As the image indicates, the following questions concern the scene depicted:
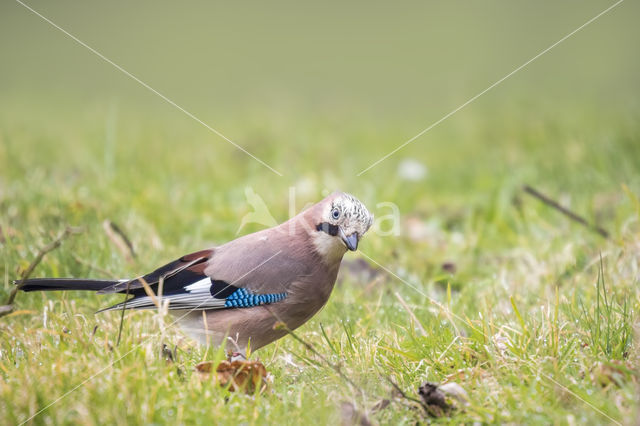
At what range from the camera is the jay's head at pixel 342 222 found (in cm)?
345

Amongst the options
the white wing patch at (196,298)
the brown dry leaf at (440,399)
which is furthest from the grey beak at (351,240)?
the brown dry leaf at (440,399)

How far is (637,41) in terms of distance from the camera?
10992 millimetres

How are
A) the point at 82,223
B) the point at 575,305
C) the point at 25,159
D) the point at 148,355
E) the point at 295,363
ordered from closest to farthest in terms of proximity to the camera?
1. the point at 148,355
2. the point at 295,363
3. the point at 575,305
4. the point at 82,223
5. the point at 25,159

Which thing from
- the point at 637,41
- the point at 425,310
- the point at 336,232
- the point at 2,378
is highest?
the point at 637,41

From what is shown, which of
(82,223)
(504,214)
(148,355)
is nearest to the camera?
(148,355)

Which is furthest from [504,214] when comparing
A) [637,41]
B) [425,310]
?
[637,41]

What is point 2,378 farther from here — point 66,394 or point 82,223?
point 82,223

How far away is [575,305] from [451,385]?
1.17m

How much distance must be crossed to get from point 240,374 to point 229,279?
767 millimetres

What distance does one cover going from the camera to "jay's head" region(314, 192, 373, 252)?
11.3 ft

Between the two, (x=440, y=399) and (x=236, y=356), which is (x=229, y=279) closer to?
(x=236, y=356)

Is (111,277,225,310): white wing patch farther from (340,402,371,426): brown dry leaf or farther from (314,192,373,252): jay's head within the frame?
(340,402,371,426): brown dry leaf

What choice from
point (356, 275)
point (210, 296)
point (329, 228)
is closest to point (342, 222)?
point (329, 228)

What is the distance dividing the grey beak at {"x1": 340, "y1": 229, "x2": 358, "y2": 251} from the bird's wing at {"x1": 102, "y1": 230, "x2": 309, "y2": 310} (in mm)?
249
